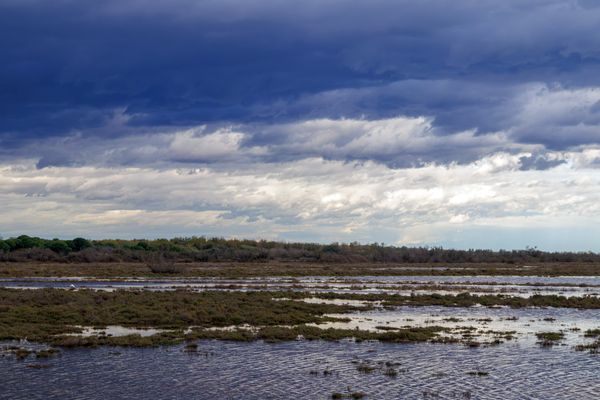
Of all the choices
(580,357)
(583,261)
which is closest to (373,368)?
(580,357)

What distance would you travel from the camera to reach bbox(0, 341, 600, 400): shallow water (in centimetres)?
2559

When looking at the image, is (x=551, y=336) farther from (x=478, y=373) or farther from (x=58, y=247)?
(x=58, y=247)

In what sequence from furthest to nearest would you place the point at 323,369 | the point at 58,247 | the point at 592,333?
the point at 58,247 < the point at 592,333 < the point at 323,369

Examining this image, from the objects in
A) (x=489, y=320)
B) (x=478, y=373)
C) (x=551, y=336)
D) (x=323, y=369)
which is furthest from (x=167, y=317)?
(x=551, y=336)

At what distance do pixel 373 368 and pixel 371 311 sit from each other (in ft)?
75.0

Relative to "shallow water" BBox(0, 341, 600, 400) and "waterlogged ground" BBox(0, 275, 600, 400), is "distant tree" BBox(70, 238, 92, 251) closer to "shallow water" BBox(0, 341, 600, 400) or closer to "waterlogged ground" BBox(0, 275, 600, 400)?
"waterlogged ground" BBox(0, 275, 600, 400)

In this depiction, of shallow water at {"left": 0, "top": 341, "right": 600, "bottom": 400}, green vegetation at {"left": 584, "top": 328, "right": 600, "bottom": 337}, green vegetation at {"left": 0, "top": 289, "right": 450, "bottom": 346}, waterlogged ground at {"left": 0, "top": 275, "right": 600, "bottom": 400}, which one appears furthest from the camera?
green vegetation at {"left": 584, "top": 328, "right": 600, "bottom": 337}

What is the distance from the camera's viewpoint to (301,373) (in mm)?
28797

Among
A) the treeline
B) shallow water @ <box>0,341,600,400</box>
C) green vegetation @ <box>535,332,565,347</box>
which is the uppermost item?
the treeline

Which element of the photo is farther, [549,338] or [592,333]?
[592,333]

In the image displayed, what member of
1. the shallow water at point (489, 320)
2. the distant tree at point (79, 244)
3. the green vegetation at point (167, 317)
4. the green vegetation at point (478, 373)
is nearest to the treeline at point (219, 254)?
the distant tree at point (79, 244)

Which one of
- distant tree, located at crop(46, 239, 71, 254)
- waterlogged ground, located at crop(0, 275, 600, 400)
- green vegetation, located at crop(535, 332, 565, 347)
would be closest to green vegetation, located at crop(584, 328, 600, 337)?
waterlogged ground, located at crop(0, 275, 600, 400)

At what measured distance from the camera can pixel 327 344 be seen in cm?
3622

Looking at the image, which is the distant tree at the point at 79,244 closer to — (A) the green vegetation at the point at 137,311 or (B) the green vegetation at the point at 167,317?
(B) the green vegetation at the point at 167,317
